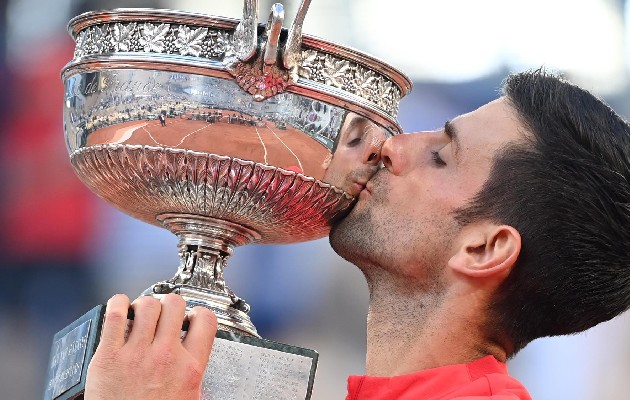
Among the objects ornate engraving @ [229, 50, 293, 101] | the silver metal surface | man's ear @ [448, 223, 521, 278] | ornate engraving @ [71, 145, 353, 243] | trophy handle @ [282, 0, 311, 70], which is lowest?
the silver metal surface

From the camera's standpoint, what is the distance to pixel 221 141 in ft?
5.02

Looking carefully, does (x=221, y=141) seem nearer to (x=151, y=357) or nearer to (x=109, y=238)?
(x=151, y=357)

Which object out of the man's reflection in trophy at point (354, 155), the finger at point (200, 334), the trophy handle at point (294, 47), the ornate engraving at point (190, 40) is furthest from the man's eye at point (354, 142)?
the finger at point (200, 334)

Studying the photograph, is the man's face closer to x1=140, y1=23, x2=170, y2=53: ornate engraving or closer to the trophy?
the trophy

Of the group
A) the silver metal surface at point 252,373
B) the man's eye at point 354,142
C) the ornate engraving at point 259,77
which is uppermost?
the ornate engraving at point 259,77

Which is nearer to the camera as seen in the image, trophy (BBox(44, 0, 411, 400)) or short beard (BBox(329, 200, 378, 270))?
trophy (BBox(44, 0, 411, 400))

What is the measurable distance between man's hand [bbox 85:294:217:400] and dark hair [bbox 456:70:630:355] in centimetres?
51

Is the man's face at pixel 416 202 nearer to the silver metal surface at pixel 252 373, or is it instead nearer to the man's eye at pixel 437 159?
the man's eye at pixel 437 159

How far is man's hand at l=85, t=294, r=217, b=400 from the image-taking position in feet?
4.32

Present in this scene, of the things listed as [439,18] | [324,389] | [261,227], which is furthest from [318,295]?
[261,227]

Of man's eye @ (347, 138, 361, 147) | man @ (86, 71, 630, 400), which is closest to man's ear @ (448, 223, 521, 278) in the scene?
man @ (86, 71, 630, 400)

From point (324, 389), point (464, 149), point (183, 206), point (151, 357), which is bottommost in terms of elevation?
point (151, 357)

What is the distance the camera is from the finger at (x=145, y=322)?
4.35ft

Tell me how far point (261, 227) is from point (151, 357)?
395mm
